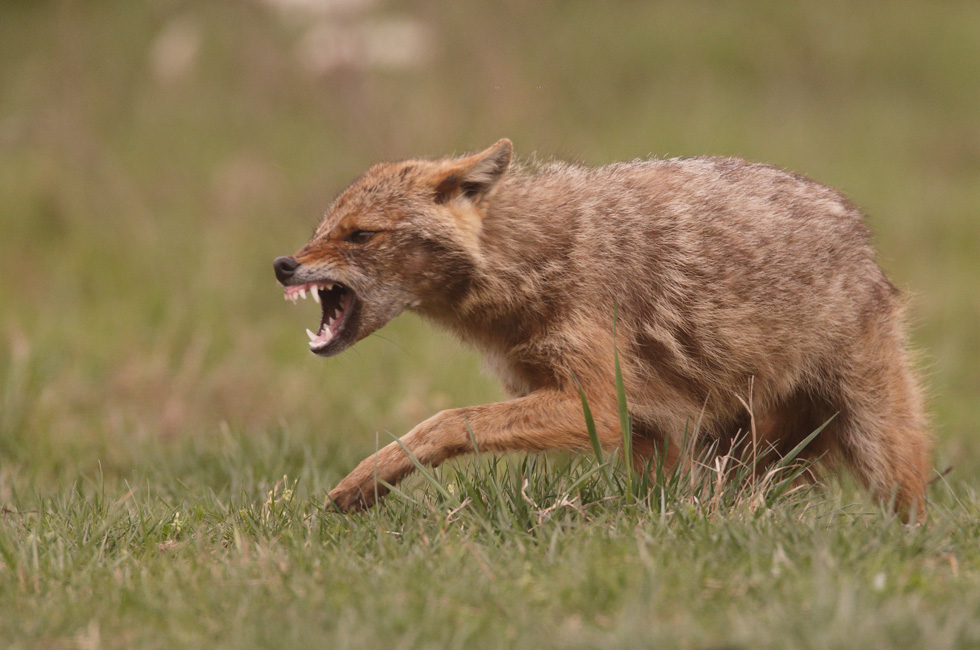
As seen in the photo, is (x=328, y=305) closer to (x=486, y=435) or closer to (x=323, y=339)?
(x=323, y=339)

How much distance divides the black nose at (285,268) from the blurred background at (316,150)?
151cm

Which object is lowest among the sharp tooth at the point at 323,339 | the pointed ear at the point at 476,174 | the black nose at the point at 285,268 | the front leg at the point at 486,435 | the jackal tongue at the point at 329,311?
the front leg at the point at 486,435

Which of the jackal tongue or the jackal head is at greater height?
the jackal head

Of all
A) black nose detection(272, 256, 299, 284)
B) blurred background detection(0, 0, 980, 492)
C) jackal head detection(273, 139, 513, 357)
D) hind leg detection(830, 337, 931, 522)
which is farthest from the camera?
blurred background detection(0, 0, 980, 492)

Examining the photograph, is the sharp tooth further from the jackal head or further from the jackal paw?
the jackal paw

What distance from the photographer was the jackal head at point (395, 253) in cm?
448

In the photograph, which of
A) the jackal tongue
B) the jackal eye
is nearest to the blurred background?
the jackal tongue

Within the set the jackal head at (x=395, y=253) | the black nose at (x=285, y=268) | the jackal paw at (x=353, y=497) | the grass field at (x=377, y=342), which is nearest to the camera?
the grass field at (x=377, y=342)

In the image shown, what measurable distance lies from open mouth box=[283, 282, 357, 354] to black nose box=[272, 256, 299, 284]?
0.17 ft

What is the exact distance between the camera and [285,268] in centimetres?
440

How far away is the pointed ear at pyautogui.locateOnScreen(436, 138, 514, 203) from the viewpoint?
462 cm

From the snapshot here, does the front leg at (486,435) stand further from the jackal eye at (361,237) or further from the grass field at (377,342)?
the jackal eye at (361,237)

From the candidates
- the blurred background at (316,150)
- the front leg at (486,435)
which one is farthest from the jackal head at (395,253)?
the blurred background at (316,150)

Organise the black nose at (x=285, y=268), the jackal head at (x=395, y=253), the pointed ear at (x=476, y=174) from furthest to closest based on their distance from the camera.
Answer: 1. the pointed ear at (x=476, y=174)
2. the jackal head at (x=395, y=253)
3. the black nose at (x=285, y=268)
